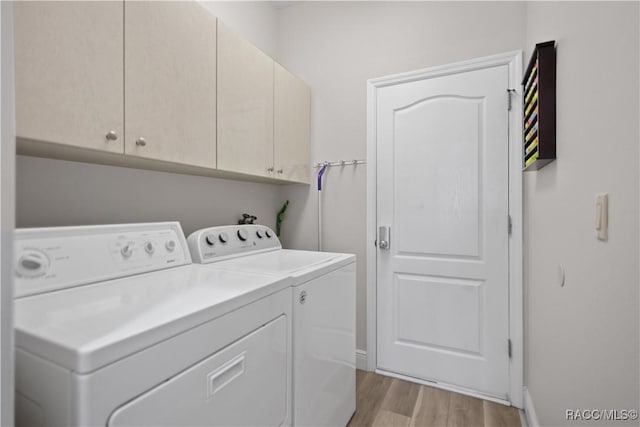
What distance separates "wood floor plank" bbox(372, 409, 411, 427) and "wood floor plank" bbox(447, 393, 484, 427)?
0.24 m

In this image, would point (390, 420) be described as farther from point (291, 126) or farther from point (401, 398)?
point (291, 126)

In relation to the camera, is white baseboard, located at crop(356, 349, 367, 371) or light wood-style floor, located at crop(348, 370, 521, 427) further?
white baseboard, located at crop(356, 349, 367, 371)

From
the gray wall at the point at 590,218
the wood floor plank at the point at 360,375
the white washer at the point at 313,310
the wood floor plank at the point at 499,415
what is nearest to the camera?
the gray wall at the point at 590,218

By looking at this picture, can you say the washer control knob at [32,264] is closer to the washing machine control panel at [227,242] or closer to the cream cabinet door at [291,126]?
the washing machine control panel at [227,242]

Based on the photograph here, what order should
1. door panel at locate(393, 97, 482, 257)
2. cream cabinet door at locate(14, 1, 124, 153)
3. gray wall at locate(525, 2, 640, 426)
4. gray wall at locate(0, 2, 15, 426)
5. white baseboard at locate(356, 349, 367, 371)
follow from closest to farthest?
1. gray wall at locate(0, 2, 15, 426)
2. gray wall at locate(525, 2, 640, 426)
3. cream cabinet door at locate(14, 1, 124, 153)
4. door panel at locate(393, 97, 482, 257)
5. white baseboard at locate(356, 349, 367, 371)

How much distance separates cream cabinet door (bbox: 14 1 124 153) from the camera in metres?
0.89

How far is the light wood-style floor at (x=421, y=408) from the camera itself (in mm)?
1789

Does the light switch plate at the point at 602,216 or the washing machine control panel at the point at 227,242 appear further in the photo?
the washing machine control panel at the point at 227,242

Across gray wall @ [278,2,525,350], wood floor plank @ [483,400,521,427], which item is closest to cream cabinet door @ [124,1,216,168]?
gray wall @ [278,2,525,350]

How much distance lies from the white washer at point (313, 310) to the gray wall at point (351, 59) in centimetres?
63

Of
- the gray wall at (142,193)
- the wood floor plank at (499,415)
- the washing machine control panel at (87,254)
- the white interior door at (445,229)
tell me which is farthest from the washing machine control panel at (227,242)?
the wood floor plank at (499,415)

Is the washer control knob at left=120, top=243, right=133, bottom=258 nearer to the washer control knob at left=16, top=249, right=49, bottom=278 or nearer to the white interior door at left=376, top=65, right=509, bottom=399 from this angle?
the washer control knob at left=16, top=249, right=49, bottom=278

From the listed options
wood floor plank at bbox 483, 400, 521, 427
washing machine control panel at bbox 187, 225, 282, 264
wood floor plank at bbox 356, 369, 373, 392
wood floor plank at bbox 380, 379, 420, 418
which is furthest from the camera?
wood floor plank at bbox 356, 369, 373, 392

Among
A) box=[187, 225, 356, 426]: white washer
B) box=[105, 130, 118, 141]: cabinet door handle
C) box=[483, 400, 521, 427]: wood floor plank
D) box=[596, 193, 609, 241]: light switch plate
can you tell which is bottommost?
box=[483, 400, 521, 427]: wood floor plank
